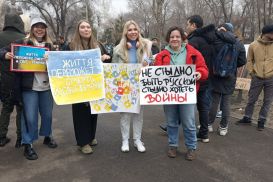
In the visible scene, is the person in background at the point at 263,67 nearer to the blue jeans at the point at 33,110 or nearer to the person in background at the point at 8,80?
the blue jeans at the point at 33,110

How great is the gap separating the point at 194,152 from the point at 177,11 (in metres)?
42.2

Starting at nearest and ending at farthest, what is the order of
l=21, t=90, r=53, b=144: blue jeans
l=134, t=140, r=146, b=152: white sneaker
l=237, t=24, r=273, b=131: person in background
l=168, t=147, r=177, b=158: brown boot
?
l=21, t=90, r=53, b=144: blue jeans
l=168, t=147, r=177, b=158: brown boot
l=134, t=140, r=146, b=152: white sneaker
l=237, t=24, r=273, b=131: person in background

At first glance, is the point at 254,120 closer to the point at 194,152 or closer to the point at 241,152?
the point at 241,152

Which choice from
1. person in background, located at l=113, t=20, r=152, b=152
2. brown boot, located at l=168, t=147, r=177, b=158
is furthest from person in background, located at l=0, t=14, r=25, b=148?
brown boot, located at l=168, t=147, r=177, b=158

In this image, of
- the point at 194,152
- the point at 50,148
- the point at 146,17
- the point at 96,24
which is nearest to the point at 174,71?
the point at 194,152

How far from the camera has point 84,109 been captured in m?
4.58

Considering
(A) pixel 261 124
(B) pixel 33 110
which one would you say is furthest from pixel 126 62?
(A) pixel 261 124

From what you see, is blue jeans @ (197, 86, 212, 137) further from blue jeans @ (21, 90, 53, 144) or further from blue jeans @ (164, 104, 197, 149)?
blue jeans @ (21, 90, 53, 144)

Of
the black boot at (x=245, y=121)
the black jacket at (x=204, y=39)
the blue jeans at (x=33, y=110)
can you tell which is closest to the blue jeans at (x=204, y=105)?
the black jacket at (x=204, y=39)

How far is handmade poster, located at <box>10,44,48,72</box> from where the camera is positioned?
4.19 metres

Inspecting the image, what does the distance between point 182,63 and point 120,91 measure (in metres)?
1.01

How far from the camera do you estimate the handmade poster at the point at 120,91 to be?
4473 mm

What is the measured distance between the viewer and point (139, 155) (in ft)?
15.1

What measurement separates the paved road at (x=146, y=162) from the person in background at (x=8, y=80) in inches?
11.7
